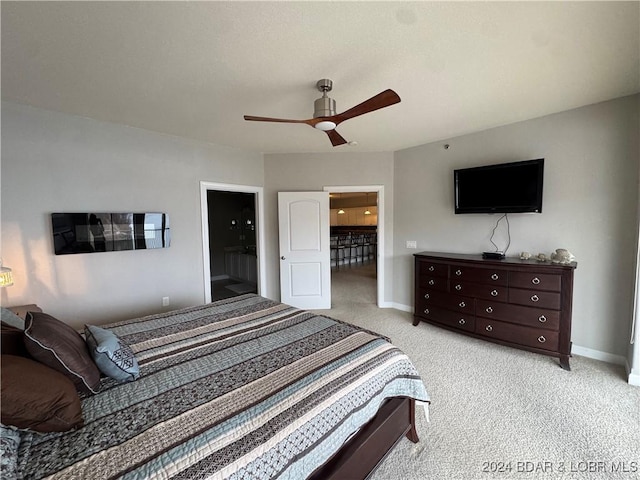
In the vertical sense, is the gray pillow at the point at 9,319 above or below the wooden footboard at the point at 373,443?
above

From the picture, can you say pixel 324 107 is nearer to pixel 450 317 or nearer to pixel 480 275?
pixel 480 275

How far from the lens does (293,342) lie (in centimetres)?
179

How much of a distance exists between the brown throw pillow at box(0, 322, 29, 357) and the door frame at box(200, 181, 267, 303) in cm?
257

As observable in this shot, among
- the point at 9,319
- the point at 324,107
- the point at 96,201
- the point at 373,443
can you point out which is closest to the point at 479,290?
the point at 373,443

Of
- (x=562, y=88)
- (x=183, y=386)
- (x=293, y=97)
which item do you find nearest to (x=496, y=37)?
(x=562, y=88)

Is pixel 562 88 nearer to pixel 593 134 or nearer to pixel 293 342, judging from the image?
pixel 593 134

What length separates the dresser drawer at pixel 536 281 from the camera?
101 inches

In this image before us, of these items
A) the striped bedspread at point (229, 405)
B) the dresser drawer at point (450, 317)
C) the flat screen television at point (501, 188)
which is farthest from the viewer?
the dresser drawer at point (450, 317)

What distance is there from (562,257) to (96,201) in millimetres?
4783

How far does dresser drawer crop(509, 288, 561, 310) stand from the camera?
2586 millimetres

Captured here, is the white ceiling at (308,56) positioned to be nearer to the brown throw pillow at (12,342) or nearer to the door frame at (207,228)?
the door frame at (207,228)

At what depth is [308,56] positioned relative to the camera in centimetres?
181

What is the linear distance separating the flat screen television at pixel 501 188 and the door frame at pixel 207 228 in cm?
286

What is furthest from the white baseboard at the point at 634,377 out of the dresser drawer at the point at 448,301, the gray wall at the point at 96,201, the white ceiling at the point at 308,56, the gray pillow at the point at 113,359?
the gray wall at the point at 96,201
